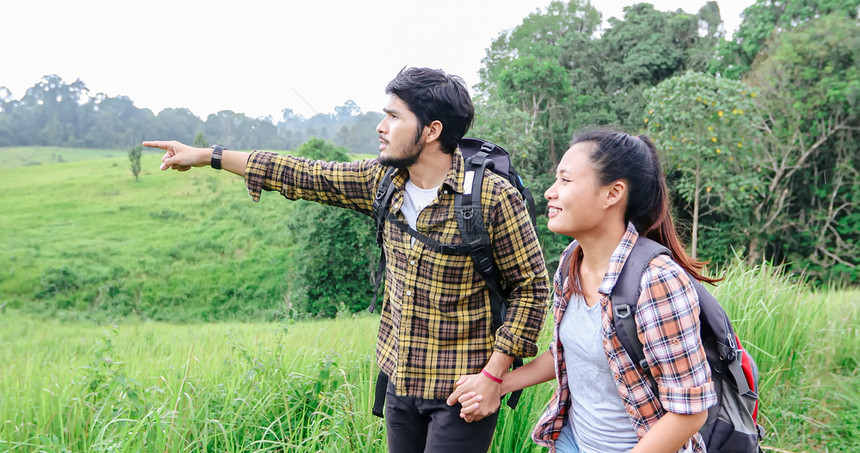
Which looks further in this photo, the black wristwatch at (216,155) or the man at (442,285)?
the black wristwatch at (216,155)

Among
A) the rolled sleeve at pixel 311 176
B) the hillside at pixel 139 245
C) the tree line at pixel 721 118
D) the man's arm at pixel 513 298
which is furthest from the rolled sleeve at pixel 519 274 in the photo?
the hillside at pixel 139 245

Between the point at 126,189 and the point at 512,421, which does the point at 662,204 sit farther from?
the point at 126,189

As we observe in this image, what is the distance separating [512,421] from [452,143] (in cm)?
127

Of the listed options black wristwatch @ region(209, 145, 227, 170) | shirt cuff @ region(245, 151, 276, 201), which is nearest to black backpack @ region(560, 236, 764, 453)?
shirt cuff @ region(245, 151, 276, 201)

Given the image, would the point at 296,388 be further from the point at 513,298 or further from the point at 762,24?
the point at 762,24

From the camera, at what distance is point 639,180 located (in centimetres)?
138

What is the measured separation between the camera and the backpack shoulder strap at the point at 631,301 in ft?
3.97

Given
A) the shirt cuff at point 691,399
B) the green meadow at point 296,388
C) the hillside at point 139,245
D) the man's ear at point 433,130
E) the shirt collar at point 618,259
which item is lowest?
the hillside at point 139,245

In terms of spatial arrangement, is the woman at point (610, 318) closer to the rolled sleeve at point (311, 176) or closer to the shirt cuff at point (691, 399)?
the shirt cuff at point (691, 399)

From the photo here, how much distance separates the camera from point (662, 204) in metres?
1.40

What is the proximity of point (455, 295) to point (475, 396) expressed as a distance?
29 centimetres

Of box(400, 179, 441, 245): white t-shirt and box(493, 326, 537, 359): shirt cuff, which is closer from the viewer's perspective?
box(493, 326, 537, 359): shirt cuff

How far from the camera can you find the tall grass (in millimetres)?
2395

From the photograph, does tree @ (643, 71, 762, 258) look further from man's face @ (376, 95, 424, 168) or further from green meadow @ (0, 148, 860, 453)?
man's face @ (376, 95, 424, 168)
